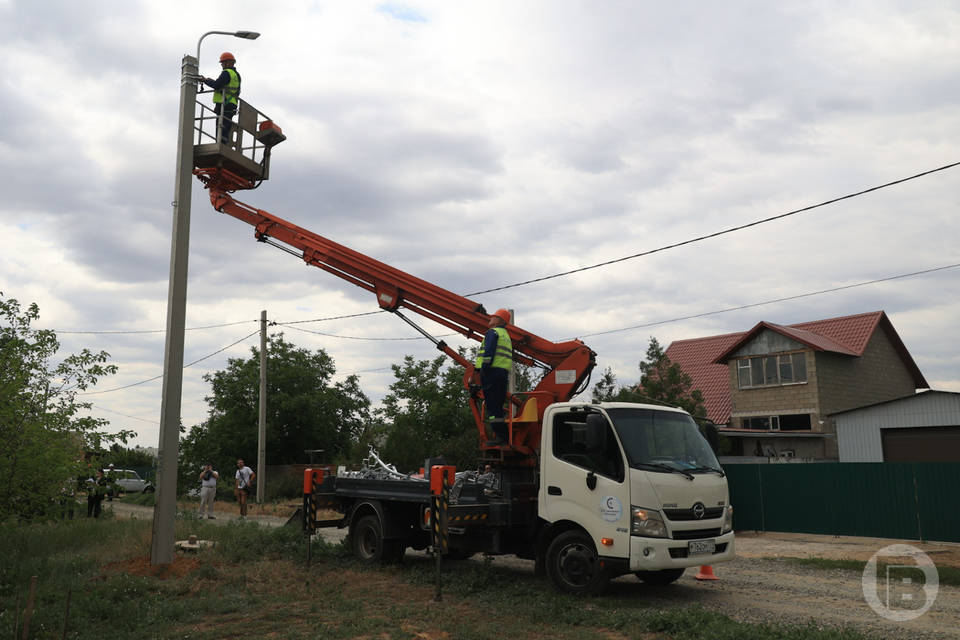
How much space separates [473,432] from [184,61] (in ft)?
53.4

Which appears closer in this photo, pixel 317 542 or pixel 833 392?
pixel 317 542

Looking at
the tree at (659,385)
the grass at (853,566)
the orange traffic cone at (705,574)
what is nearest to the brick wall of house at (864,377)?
the tree at (659,385)

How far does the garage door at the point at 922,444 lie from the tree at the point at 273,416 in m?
22.0

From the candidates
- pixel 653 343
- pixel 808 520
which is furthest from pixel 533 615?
pixel 653 343

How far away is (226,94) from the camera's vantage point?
1266 cm

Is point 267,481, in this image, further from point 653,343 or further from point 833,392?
Answer: point 833,392

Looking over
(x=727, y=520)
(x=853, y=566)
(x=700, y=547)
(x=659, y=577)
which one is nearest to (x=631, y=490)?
(x=700, y=547)

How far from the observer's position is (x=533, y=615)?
821cm

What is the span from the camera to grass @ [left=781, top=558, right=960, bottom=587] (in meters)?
10.8

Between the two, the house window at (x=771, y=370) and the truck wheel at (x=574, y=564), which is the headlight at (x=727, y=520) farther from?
the house window at (x=771, y=370)

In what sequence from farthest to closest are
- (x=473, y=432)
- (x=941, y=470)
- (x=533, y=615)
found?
(x=473, y=432) < (x=941, y=470) < (x=533, y=615)

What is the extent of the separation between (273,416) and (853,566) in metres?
26.0

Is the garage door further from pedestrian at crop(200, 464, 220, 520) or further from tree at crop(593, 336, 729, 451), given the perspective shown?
pedestrian at crop(200, 464, 220, 520)

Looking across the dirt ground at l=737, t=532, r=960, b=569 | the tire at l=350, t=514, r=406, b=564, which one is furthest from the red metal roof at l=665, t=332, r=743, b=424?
the tire at l=350, t=514, r=406, b=564
